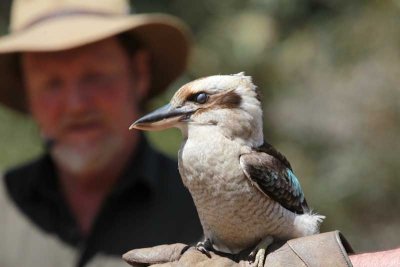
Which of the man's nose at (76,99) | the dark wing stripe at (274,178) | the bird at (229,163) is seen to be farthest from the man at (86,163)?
the bird at (229,163)

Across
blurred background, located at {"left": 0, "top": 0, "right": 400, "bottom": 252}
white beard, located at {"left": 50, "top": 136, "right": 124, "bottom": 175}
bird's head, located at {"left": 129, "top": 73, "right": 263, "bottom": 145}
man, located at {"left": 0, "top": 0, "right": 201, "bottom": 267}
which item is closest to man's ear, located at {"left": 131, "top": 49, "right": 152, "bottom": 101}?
man, located at {"left": 0, "top": 0, "right": 201, "bottom": 267}

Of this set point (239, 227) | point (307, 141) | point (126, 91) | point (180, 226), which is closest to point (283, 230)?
point (239, 227)

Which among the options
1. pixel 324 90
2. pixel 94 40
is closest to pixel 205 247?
pixel 94 40

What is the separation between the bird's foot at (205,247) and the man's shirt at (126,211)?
46.9 inches

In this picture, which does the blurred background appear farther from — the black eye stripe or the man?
the black eye stripe

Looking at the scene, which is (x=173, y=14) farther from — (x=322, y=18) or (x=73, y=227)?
(x=73, y=227)

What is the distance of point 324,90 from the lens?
20.2ft

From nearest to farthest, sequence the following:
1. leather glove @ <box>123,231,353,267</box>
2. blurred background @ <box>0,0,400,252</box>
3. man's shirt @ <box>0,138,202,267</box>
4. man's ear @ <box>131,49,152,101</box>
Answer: leather glove @ <box>123,231,353,267</box>, man's shirt @ <box>0,138,202,267</box>, man's ear @ <box>131,49,152,101</box>, blurred background @ <box>0,0,400,252</box>

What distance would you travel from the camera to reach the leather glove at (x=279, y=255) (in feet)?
8.80

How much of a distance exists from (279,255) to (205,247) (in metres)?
0.21

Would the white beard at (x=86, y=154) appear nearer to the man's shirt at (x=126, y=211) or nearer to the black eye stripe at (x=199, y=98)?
the man's shirt at (x=126, y=211)

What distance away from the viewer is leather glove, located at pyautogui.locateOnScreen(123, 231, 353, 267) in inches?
106

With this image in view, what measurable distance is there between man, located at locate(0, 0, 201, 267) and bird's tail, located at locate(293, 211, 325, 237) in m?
1.19

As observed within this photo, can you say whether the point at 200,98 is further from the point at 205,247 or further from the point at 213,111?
the point at 205,247
